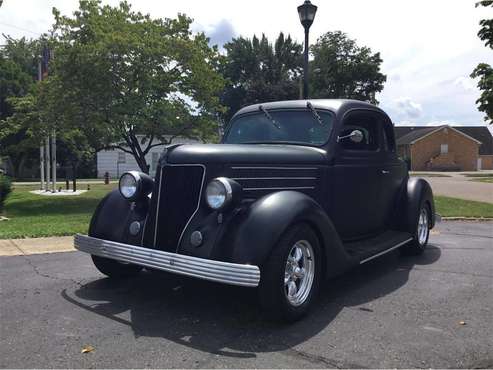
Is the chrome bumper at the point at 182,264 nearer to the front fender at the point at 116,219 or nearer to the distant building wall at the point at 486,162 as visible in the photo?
the front fender at the point at 116,219

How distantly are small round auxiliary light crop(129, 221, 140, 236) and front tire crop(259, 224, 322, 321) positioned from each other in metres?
1.36

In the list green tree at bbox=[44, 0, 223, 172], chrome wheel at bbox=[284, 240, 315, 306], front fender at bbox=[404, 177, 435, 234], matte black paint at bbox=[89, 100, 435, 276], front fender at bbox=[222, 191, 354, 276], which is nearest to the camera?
front fender at bbox=[222, 191, 354, 276]

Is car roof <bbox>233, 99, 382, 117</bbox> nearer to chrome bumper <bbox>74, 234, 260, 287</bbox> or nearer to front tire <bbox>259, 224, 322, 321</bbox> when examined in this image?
front tire <bbox>259, 224, 322, 321</bbox>

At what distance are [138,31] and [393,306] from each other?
1223 cm

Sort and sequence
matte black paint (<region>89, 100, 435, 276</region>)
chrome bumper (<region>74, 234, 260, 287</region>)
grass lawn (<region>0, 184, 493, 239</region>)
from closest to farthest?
1. chrome bumper (<region>74, 234, 260, 287</region>)
2. matte black paint (<region>89, 100, 435, 276</region>)
3. grass lawn (<region>0, 184, 493, 239</region>)

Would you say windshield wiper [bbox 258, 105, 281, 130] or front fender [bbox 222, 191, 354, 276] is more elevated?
windshield wiper [bbox 258, 105, 281, 130]

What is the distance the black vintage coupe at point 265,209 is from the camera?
3.92 m

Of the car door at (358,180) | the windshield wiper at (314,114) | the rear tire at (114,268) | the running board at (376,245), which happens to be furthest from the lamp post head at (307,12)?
the rear tire at (114,268)

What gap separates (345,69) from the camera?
55.7 m

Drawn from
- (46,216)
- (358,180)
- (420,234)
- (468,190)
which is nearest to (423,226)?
(420,234)

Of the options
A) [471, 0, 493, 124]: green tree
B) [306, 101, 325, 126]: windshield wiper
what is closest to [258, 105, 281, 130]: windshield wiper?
[306, 101, 325, 126]: windshield wiper

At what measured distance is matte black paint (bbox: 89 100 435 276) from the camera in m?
3.98

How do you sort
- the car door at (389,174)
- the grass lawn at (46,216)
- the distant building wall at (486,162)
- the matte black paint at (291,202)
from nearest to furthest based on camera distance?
the matte black paint at (291,202)
the car door at (389,174)
the grass lawn at (46,216)
the distant building wall at (486,162)

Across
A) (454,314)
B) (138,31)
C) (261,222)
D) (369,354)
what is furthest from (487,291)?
(138,31)
